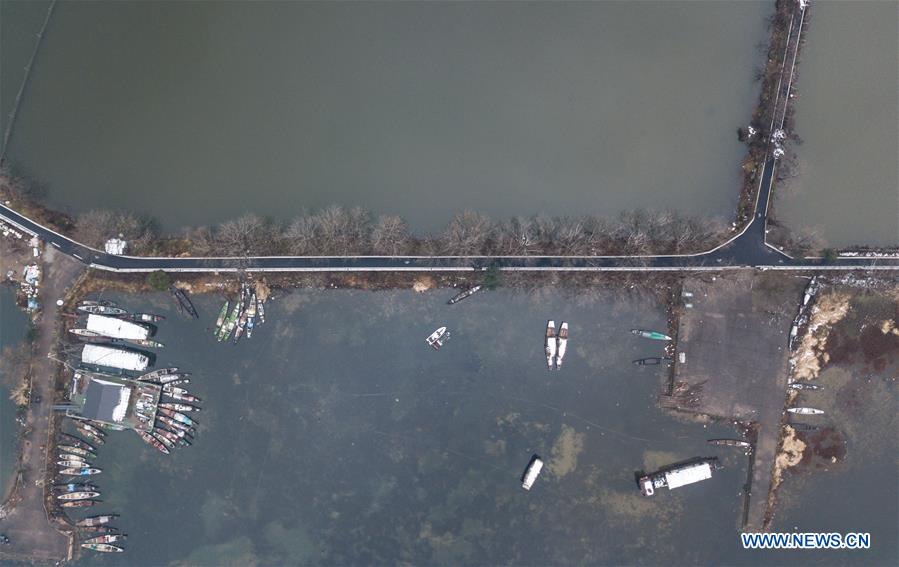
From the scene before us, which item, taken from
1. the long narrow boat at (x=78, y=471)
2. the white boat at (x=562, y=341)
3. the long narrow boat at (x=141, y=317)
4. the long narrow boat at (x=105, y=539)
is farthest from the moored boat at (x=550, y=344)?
the long narrow boat at (x=78, y=471)

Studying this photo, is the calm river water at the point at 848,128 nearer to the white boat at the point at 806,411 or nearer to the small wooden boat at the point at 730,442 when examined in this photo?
the white boat at the point at 806,411

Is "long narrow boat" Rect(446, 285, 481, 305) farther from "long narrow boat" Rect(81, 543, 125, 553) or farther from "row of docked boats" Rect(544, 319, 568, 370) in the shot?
"long narrow boat" Rect(81, 543, 125, 553)

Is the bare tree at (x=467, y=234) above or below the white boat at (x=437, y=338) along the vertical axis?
above

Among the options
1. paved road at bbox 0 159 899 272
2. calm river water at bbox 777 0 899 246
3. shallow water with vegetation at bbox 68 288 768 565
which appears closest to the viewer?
shallow water with vegetation at bbox 68 288 768 565

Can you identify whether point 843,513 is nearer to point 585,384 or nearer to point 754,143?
point 585,384

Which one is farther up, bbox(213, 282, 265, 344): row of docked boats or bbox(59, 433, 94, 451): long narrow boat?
bbox(213, 282, 265, 344): row of docked boats

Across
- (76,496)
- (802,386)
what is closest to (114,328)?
(76,496)

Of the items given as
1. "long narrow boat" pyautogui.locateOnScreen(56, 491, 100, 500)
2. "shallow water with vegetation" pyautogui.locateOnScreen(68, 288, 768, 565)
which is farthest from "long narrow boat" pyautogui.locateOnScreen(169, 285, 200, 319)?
"long narrow boat" pyautogui.locateOnScreen(56, 491, 100, 500)
